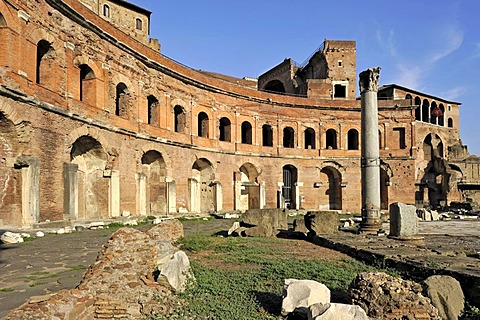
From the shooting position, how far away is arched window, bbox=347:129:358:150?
29791 mm

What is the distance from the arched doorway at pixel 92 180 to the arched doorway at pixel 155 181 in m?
3.67

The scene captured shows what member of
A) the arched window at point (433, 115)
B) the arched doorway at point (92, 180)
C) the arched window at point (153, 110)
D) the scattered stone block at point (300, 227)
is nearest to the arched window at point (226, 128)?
the arched window at point (153, 110)

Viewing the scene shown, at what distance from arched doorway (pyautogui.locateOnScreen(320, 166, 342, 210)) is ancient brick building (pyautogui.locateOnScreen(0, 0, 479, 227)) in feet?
0.33

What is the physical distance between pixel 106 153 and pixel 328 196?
17952 millimetres

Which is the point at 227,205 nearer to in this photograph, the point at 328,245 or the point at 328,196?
the point at 328,196

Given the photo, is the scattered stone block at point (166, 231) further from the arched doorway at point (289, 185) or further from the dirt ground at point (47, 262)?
the arched doorway at point (289, 185)

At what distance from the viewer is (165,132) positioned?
20.5 meters

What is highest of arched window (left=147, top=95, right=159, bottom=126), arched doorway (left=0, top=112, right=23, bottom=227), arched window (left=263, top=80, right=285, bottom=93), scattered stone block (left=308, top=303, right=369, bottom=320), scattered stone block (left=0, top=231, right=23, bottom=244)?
arched window (left=263, top=80, right=285, bottom=93)

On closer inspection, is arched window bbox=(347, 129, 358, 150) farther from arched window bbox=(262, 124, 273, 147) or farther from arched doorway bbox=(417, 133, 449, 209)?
arched doorway bbox=(417, 133, 449, 209)

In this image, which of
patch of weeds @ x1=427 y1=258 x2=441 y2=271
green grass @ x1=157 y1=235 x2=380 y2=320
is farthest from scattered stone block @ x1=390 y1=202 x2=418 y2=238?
patch of weeds @ x1=427 y1=258 x2=441 y2=271

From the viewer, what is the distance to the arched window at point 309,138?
2890 cm

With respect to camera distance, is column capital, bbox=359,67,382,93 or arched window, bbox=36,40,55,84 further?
arched window, bbox=36,40,55,84

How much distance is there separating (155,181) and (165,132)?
8.86 ft

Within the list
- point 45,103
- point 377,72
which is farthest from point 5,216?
point 377,72
